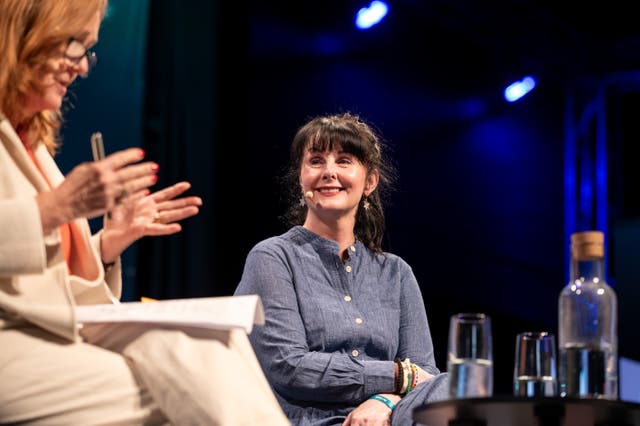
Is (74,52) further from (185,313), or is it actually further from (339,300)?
(339,300)

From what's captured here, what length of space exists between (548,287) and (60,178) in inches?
156

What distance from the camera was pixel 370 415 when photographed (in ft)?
7.15

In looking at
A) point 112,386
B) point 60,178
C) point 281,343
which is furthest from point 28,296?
point 281,343

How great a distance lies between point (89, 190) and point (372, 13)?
3.30 meters

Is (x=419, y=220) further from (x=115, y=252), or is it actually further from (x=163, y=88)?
(x=115, y=252)

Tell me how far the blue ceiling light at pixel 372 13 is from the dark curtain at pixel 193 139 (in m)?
0.80

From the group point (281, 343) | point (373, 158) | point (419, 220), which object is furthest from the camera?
point (419, 220)

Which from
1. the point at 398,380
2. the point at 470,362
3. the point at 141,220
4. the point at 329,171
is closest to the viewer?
the point at 470,362

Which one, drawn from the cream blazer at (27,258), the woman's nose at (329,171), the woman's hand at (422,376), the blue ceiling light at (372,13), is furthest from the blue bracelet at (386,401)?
the blue ceiling light at (372,13)

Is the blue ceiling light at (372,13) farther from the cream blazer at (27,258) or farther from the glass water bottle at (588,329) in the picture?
the cream blazer at (27,258)

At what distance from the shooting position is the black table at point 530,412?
4.64ft

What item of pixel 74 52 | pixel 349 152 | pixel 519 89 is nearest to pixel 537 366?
pixel 74 52

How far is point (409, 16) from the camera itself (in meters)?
4.92

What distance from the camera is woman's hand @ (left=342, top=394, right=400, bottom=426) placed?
2.17 metres
